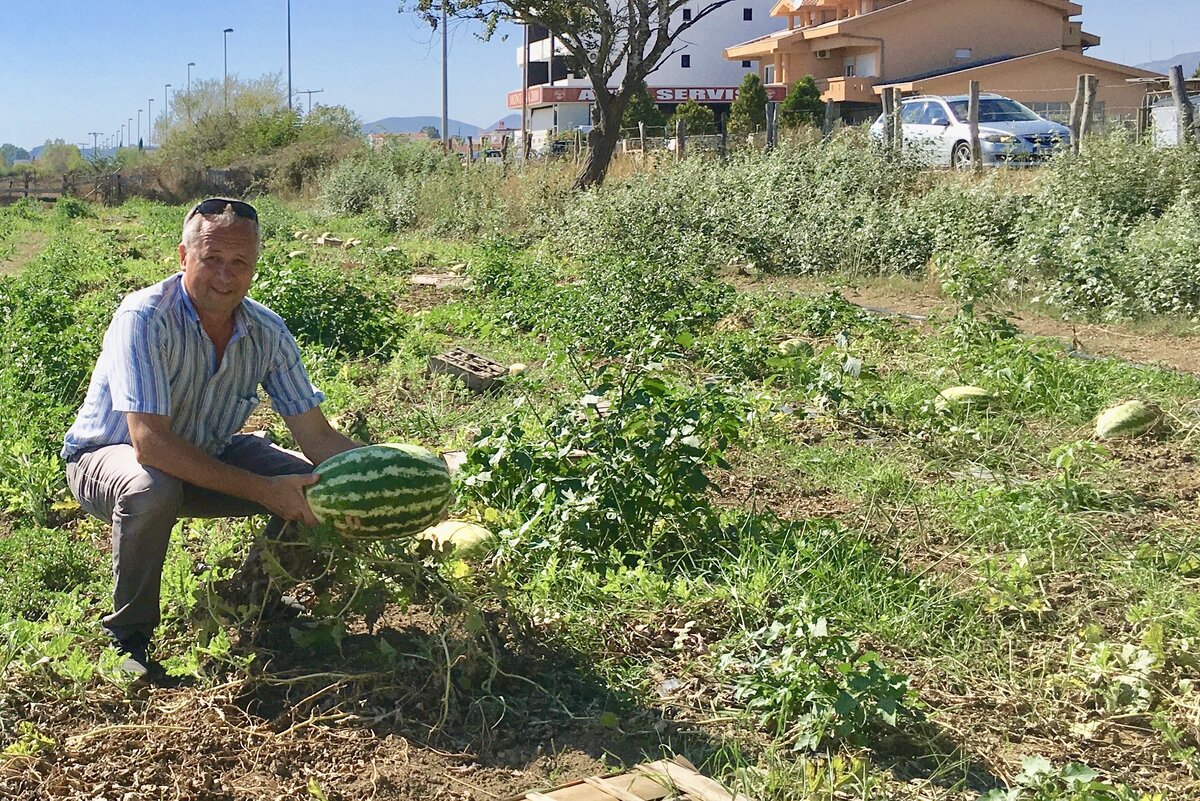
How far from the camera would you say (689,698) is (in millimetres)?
3879

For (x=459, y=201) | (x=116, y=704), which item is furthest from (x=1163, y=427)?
(x=459, y=201)

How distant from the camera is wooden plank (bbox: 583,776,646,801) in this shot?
3.19 m

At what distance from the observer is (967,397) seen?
7082 mm

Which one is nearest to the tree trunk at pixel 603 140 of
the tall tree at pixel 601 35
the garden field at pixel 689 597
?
the tall tree at pixel 601 35

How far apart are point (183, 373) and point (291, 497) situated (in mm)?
636

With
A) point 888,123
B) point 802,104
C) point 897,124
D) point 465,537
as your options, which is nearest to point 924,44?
point 802,104

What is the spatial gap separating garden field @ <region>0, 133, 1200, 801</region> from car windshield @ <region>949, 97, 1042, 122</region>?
1301cm

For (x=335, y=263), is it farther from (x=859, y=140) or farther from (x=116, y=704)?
(x=116, y=704)

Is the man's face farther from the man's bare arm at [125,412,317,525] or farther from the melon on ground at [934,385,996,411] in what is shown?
the melon on ground at [934,385,996,411]

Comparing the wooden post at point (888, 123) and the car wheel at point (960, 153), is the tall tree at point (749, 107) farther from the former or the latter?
the wooden post at point (888, 123)

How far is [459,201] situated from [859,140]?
9070 millimetres

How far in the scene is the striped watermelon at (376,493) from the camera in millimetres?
3910

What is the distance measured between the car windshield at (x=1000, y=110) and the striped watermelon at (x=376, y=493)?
18989 mm

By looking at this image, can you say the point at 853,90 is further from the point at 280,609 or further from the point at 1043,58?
the point at 280,609
